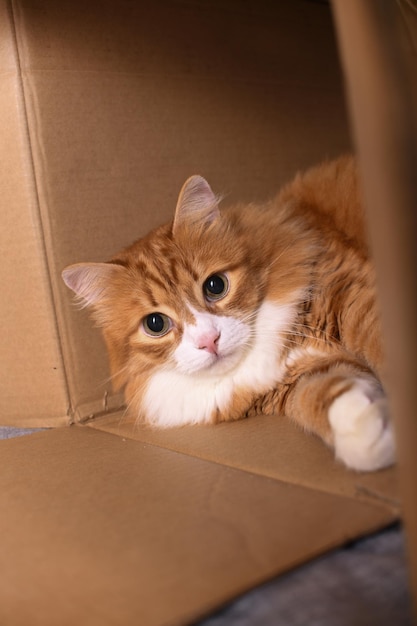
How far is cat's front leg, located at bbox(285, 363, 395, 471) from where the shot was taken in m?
1.10

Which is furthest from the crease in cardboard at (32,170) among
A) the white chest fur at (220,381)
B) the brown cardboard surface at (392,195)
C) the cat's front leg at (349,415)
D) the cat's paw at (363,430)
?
the brown cardboard surface at (392,195)

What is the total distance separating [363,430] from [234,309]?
19.5 inches

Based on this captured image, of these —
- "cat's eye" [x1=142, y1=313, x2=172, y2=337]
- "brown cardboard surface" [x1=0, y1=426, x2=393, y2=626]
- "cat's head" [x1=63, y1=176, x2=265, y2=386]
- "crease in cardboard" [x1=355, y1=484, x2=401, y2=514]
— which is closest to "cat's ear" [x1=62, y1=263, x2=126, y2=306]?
"cat's head" [x1=63, y1=176, x2=265, y2=386]

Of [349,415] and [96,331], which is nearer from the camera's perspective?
[349,415]

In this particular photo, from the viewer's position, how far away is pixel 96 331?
76.2 inches

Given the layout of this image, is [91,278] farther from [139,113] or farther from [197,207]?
[139,113]

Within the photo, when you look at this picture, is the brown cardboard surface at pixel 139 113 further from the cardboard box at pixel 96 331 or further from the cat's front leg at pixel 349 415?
the cat's front leg at pixel 349 415

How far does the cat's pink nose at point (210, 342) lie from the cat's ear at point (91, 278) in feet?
1.00

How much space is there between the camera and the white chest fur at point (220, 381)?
155 centimetres

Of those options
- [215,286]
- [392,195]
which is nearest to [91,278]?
[215,286]

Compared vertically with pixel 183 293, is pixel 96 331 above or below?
below

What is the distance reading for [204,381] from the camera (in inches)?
62.5

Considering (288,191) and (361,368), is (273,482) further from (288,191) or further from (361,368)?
(288,191)

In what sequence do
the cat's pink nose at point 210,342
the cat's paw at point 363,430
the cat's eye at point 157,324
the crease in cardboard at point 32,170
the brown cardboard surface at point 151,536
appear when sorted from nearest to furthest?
the brown cardboard surface at point 151,536 → the cat's paw at point 363,430 → the cat's pink nose at point 210,342 → the cat's eye at point 157,324 → the crease in cardboard at point 32,170
